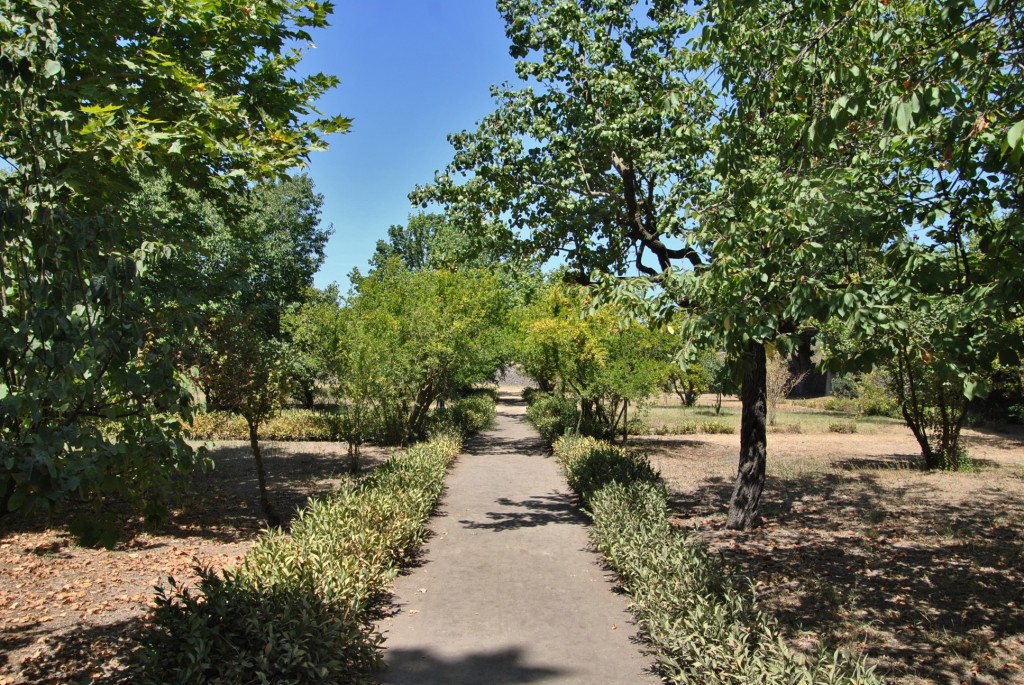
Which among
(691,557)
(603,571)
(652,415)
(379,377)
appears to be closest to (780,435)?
(652,415)

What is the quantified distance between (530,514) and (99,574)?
6.23m

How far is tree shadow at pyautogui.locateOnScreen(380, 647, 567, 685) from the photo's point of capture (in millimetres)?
5168

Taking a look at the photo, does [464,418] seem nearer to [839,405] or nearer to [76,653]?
[76,653]

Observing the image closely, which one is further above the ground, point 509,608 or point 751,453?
point 751,453

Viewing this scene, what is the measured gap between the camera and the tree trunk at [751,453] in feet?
32.1

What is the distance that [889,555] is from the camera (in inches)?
339

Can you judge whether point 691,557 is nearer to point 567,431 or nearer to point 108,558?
point 108,558

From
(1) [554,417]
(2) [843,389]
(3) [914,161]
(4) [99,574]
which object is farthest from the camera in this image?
(2) [843,389]

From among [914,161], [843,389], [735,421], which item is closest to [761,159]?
[914,161]

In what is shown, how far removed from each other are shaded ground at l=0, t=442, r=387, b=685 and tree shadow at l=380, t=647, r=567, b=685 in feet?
6.13

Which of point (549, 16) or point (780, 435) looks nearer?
point (549, 16)

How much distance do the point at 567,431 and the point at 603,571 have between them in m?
10.1

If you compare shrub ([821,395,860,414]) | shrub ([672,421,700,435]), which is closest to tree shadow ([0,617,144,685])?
shrub ([672,421,700,435])

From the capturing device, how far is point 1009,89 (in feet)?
17.3
